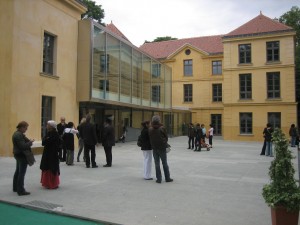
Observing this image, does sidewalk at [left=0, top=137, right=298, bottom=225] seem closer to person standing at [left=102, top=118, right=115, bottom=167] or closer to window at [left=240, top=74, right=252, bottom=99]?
person standing at [left=102, top=118, right=115, bottom=167]

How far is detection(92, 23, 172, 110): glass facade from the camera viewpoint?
64.1 ft

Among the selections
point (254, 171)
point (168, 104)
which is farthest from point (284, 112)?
point (254, 171)

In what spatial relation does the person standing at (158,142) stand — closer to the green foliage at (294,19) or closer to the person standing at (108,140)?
the person standing at (108,140)

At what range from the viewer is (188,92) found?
1631 inches

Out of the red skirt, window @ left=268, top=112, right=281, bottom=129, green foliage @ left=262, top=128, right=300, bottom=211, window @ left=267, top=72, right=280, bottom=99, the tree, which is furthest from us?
the tree

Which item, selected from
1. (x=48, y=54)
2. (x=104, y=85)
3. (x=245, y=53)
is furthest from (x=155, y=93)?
(x=48, y=54)

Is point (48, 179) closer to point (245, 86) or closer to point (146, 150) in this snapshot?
point (146, 150)

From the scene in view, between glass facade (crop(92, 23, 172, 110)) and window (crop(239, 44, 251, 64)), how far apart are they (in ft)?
27.2

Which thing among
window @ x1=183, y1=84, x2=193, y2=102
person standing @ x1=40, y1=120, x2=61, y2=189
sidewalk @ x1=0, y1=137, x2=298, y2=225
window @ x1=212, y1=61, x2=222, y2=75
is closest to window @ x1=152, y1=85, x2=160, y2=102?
window @ x1=183, y1=84, x2=193, y2=102

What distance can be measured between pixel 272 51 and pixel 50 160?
29.3 metres

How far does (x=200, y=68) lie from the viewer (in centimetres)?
4081

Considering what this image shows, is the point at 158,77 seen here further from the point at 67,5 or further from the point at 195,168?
the point at 195,168

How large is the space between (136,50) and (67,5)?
786cm

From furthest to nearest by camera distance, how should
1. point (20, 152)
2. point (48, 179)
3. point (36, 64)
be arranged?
point (36, 64) → point (48, 179) → point (20, 152)
